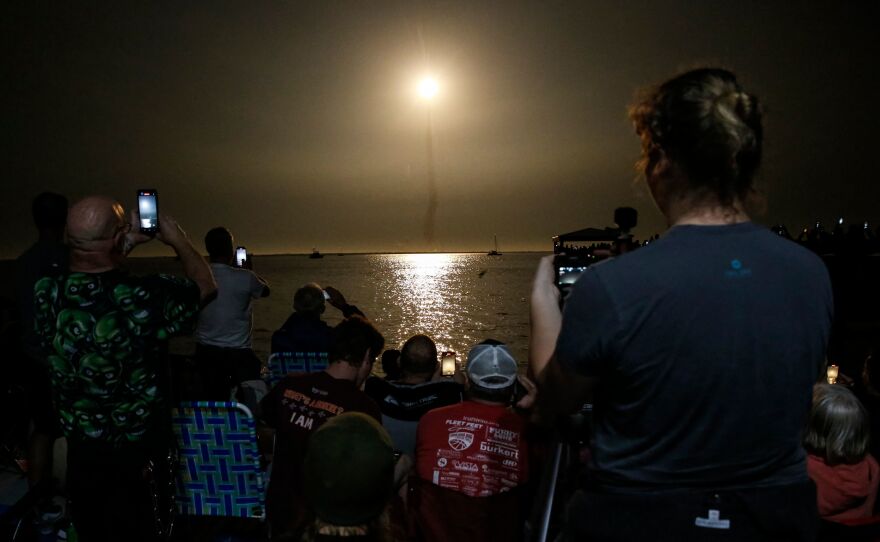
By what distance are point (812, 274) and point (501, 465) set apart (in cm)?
203

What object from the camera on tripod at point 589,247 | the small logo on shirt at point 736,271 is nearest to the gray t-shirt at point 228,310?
the camera on tripod at point 589,247

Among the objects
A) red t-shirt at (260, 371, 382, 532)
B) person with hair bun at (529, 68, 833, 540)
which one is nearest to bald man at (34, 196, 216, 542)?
red t-shirt at (260, 371, 382, 532)

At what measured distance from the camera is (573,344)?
Result: 4.60 ft

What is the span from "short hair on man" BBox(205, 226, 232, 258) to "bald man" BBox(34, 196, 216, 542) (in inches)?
116

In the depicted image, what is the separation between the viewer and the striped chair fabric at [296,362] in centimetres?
582

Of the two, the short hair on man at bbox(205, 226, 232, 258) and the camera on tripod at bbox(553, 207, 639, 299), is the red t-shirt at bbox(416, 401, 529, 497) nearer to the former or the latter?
the camera on tripod at bbox(553, 207, 639, 299)

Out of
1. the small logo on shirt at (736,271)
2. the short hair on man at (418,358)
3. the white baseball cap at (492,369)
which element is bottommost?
the short hair on man at (418,358)

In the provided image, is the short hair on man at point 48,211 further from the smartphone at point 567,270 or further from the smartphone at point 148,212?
the smartphone at point 567,270

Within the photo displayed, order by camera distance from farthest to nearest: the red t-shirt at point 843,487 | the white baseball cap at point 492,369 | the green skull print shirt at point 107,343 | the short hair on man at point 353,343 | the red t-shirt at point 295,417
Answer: the short hair on man at point 353,343
the red t-shirt at point 295,417
the white baseball cap at point 492,369
the red t-shirt at point 843,487
the green skull print shirt at point 107,343

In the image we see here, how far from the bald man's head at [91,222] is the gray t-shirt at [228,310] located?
126 inches

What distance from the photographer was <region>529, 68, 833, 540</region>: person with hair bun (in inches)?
52.6

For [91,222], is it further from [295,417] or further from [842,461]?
[842,461]

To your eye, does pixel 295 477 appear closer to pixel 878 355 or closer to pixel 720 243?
pixel 720 243

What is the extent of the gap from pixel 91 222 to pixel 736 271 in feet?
9.32
